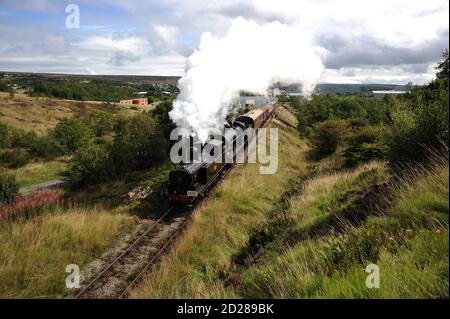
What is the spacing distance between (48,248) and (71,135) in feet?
146

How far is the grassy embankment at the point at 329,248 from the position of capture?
464cm

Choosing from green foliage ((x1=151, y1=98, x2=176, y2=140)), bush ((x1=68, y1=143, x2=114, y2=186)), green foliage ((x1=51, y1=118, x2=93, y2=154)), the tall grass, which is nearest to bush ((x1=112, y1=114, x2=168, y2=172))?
bush ((x1=68, y1=143, x2=114, y2=186))

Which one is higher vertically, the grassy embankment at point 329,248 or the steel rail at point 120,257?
the grassy embankment at point 329,248

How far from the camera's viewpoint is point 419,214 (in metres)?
5.97

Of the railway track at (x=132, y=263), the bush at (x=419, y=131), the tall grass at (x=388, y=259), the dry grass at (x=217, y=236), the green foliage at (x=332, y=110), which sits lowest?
the railway track at (x=132, y=263)

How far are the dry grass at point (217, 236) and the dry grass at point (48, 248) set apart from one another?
260cm

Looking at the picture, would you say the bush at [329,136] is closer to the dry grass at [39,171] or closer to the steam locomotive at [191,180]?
the steam locomotive at [191,180]

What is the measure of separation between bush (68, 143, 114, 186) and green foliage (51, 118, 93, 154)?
23361mm

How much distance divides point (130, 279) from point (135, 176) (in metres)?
15.2

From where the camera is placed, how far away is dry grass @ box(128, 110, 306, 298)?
772 cm

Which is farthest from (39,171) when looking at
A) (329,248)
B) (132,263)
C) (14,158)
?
(329,248)

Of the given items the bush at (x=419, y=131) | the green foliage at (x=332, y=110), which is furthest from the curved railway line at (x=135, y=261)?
the green foliage at (x=332, y=110)

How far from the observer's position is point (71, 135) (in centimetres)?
5141

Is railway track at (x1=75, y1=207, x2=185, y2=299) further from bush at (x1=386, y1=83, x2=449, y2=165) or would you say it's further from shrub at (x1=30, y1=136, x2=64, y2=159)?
shrub at (x1=30, y1=136, x2=64, y2=159)
